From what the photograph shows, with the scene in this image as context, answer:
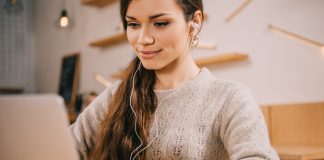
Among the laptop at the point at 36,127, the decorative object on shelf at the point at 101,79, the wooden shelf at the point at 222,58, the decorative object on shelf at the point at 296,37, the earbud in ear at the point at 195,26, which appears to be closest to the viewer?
the laptop at the point at 36,127

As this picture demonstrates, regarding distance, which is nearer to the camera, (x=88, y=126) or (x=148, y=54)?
(x=148, y=54)

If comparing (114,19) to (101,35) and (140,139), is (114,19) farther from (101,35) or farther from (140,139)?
(140,139)

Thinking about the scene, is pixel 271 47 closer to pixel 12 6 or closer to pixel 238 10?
pixel 238 10

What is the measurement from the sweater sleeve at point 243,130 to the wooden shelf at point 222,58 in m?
1.58

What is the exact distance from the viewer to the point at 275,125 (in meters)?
2.56

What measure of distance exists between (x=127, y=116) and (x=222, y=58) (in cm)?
166

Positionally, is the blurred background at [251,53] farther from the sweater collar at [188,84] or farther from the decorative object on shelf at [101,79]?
the sweater collar at [188,84]

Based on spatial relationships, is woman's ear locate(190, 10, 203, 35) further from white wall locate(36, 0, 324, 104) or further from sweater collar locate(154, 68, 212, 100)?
white wall locate(36, 0, 324, 104)

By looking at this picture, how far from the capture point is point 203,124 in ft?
3.82

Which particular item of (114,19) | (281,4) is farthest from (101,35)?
(281,4)

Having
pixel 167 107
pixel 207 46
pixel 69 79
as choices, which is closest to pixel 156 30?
pixel 167 107

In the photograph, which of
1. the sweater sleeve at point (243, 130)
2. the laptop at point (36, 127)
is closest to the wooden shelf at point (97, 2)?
the sweater sleeve at point (243, 130)

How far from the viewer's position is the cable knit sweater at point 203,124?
3.39ft

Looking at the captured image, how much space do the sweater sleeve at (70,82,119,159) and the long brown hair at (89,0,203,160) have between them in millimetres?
25
